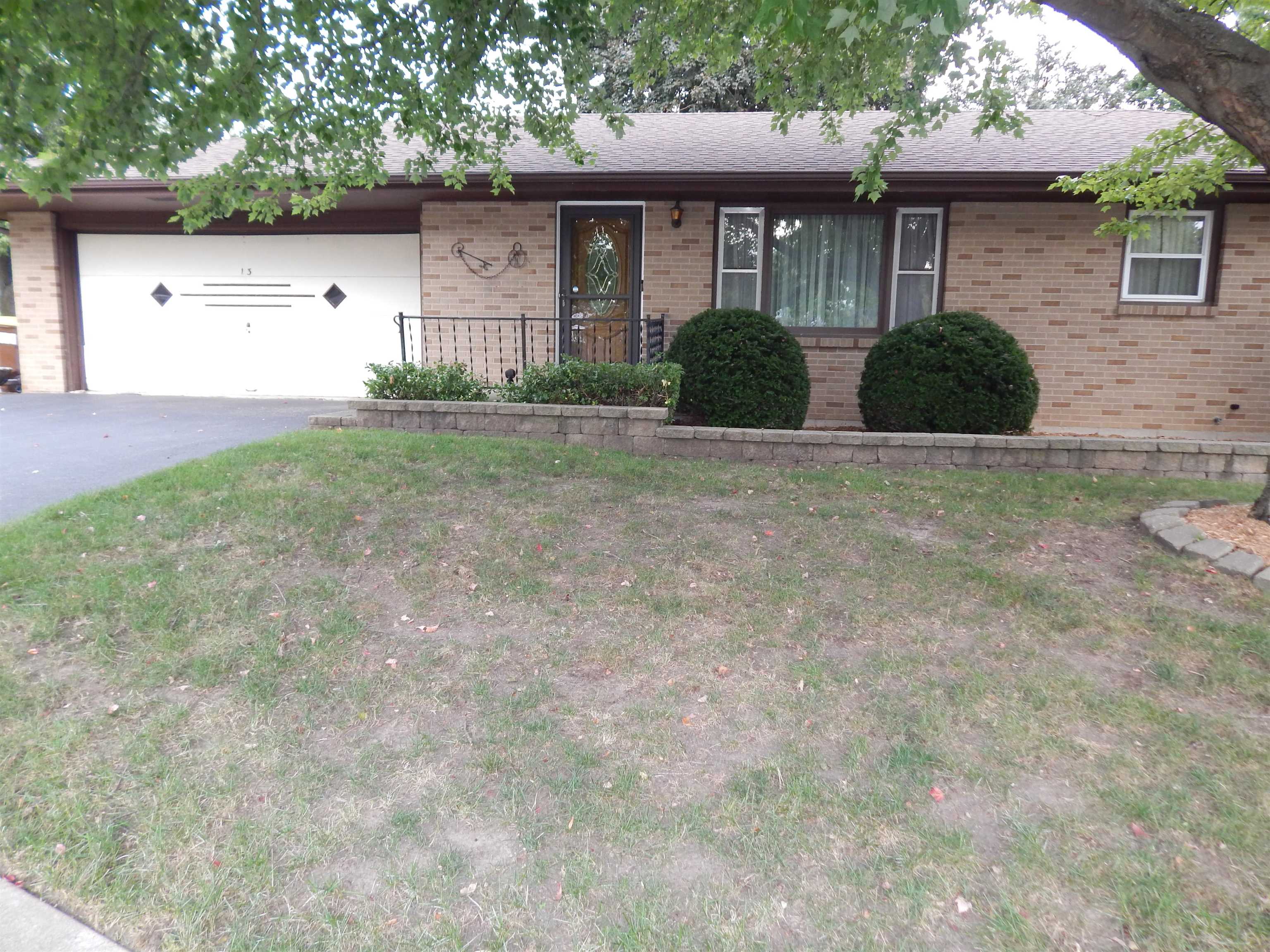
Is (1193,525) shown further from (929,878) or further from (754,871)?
(754,871)

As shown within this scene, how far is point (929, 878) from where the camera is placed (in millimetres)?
2328

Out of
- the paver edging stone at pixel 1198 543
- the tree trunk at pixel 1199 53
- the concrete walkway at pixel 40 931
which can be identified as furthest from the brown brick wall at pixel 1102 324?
the concrete walkway at pixel 40 931

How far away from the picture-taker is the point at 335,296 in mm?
11000

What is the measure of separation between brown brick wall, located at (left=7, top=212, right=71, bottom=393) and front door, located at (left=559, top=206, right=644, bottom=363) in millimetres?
7267

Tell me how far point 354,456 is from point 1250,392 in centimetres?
941

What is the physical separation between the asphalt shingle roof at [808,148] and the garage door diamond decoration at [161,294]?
1.82 metres

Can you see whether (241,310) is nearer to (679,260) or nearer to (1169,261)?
(679,260)

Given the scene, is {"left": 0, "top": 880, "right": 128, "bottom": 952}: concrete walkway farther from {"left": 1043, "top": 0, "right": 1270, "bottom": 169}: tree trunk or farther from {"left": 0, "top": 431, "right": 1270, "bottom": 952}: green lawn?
{"left": 1043, "top": 0, "right": 1270, "bottom": 169}: tree trunk

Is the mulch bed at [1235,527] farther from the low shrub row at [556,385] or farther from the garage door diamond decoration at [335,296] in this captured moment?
the garage door diamond decoration at [335,296]

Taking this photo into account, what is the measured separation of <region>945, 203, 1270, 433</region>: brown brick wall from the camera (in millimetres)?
8820

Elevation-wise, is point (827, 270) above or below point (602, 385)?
above

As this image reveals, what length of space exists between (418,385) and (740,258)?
4105 millimetres

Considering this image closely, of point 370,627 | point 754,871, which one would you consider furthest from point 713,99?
point 754,871

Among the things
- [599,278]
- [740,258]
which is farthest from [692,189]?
[599,278]
